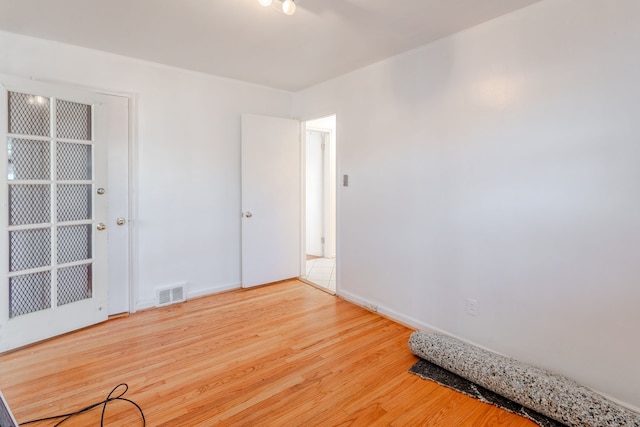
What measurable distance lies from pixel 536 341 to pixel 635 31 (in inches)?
73.4

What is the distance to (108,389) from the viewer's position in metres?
1.94

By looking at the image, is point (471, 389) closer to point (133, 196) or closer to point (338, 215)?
point (338, 215)

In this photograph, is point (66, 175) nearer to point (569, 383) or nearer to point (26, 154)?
point (26, 154)

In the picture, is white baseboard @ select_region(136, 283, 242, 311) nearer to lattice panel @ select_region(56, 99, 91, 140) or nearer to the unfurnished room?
the unfurnished room

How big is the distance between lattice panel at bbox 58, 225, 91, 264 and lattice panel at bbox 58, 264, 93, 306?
9 cm

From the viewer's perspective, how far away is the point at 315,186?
5.55 meters

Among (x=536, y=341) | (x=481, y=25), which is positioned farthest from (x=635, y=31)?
(x=536, y=341)

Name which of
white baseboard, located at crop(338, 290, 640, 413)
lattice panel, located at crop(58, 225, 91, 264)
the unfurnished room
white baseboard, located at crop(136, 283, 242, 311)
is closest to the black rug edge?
the unfurnished room

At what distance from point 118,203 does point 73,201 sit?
35cm

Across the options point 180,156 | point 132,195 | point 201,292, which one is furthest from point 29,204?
point 201,292

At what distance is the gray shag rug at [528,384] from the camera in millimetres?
1566

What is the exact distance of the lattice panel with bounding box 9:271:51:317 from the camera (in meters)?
2.43

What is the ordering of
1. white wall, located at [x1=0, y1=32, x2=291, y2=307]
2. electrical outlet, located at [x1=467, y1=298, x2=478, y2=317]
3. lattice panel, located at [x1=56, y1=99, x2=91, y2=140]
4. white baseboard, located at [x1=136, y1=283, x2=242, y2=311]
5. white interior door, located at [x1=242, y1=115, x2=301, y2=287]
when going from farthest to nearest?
1. white interior door, located at [x1=242, y1=115, x2=301, y2=287]
2. white baseboard, located at [x1=136, y1=283, x2=242, y2=311]
3. white wall, located at [x1=0, y1=32, x2=291, y2=307]
4. lattice panel, located at [x1=56, y1=99, x2=91, y2=140]
5. electrical outlet, located at [x1=467, y1=298, x2=478, y2=317]

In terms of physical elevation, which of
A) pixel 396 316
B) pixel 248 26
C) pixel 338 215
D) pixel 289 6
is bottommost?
pixel 396 316
